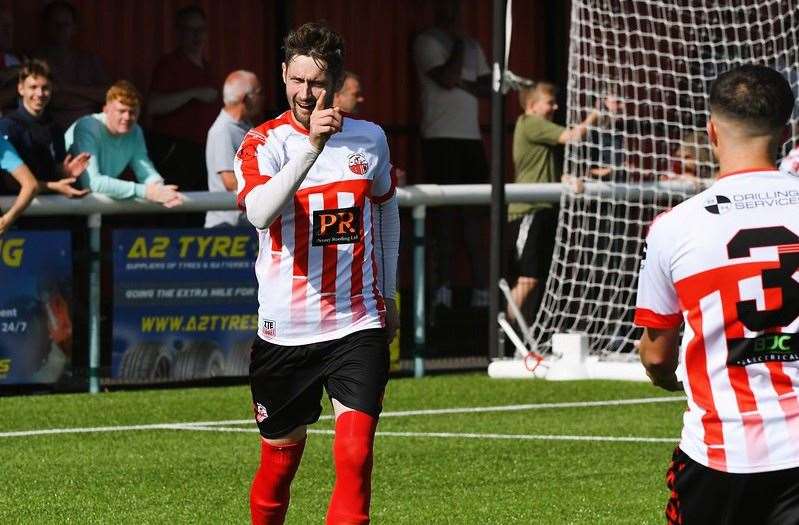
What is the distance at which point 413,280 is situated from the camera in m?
13.2

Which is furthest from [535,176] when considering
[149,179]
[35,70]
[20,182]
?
[20,182]

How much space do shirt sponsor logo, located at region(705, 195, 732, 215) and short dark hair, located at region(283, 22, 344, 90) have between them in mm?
2068

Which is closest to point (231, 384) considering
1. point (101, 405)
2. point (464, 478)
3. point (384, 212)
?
point (101, 405)

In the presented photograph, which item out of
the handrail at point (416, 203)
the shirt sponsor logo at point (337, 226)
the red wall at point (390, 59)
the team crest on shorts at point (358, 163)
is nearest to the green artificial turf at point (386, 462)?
the handrail at point (416, 203)

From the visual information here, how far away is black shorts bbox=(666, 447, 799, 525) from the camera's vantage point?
447 centimetres

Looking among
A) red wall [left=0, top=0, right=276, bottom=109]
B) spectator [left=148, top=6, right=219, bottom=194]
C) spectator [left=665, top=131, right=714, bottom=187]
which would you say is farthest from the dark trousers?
red wall [left=0, top=0, right=276, bottom=109]

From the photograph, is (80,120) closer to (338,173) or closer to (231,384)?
(231,384)

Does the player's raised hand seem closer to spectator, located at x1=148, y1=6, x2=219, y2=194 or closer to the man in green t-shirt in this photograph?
spectator, located at x1=148, y1=6, x2=219, y2=194

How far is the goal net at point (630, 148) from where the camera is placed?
13.8m

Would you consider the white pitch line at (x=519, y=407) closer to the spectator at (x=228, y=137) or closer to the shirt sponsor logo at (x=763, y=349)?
the spectator at (x=228, y=137)

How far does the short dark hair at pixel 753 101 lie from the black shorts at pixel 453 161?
1075cm

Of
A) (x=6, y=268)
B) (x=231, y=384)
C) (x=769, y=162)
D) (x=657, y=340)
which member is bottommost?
(x=231, y=384)

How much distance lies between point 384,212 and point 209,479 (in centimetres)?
267

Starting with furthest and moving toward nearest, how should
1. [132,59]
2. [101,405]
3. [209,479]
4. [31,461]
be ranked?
1. [132,59]
2. [101,405]
3. [31,461]
4. [209,479]
